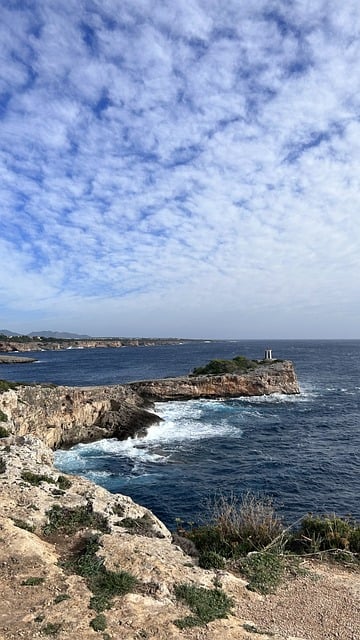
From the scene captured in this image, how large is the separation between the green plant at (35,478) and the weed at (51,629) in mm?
7907

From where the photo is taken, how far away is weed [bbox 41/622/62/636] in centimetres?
838

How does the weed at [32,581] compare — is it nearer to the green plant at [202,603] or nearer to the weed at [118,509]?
the green plant at [202,603]

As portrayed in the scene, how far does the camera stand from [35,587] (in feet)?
32.9

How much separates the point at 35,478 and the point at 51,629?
28.2 feet

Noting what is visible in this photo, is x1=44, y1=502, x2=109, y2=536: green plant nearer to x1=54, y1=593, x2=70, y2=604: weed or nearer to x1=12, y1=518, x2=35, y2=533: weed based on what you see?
x1=12, y1=518, x2=35, y2=533: weed

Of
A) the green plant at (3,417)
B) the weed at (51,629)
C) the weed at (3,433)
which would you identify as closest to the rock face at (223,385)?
the green plant at (3,417)

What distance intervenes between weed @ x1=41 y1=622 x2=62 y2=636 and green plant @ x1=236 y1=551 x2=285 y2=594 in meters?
5.11

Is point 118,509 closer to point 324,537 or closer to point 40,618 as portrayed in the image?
point 40,618

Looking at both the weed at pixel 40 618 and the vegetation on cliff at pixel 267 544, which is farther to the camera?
the vegetation on cliff at pixel 267 544

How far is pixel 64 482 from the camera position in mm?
16734

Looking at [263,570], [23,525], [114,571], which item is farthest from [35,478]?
[263,570]

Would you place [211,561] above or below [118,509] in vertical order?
below

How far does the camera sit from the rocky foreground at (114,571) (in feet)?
29.1

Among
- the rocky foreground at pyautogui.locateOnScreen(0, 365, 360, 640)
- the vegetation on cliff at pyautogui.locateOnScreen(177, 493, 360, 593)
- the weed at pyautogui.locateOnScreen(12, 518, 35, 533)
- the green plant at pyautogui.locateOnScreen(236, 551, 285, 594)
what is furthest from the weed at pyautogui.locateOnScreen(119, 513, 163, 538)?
the green plant at pyautogui.locateOnScreen(236, 551, 285, 594)
